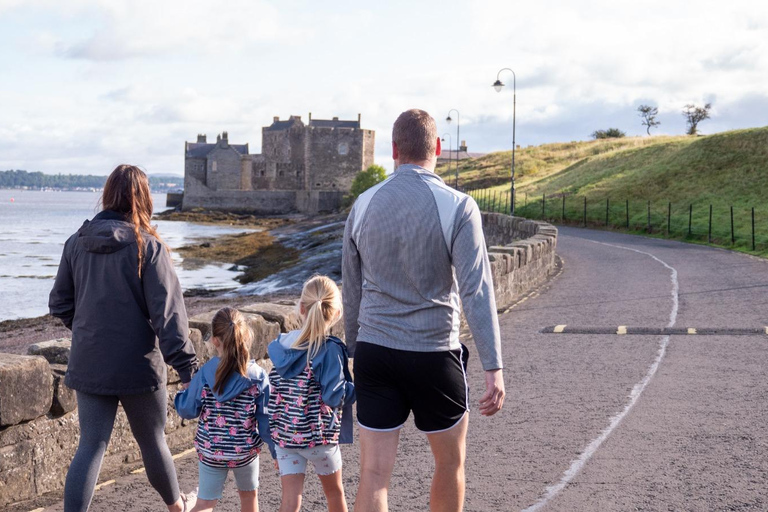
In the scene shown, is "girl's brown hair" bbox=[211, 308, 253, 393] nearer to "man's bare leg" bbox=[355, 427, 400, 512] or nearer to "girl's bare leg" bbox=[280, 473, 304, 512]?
"girl's bare leg" bbox=[280, 473, 304, 512]

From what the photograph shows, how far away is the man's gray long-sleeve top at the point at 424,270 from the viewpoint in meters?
3.86

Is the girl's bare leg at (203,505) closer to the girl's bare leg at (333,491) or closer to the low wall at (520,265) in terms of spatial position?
the girl's bare leg at (333,491)

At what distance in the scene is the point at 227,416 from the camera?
4711mm

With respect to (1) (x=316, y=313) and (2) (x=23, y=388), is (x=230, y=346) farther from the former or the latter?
(2) (x=23, y=388)

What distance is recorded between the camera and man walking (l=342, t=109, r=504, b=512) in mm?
3852

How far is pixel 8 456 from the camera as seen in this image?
5.12 meters

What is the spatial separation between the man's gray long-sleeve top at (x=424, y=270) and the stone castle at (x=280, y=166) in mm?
99774

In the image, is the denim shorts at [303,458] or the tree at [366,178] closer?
the denim shorts at [303,458]

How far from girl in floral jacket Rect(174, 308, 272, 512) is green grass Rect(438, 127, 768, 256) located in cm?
2502

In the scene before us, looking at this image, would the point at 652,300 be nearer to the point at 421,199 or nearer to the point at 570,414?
the point at 570,414

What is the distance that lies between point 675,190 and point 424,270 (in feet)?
161

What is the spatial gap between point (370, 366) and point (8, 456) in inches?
102

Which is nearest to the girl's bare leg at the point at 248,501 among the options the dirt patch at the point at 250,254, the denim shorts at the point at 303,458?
the denim shorts at the point at 303,458

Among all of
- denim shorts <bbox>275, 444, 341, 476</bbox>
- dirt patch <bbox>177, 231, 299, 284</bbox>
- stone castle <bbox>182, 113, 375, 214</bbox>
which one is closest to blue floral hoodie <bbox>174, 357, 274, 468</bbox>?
denim shorts <bbox>275, 444, 341, 476</bbox>
